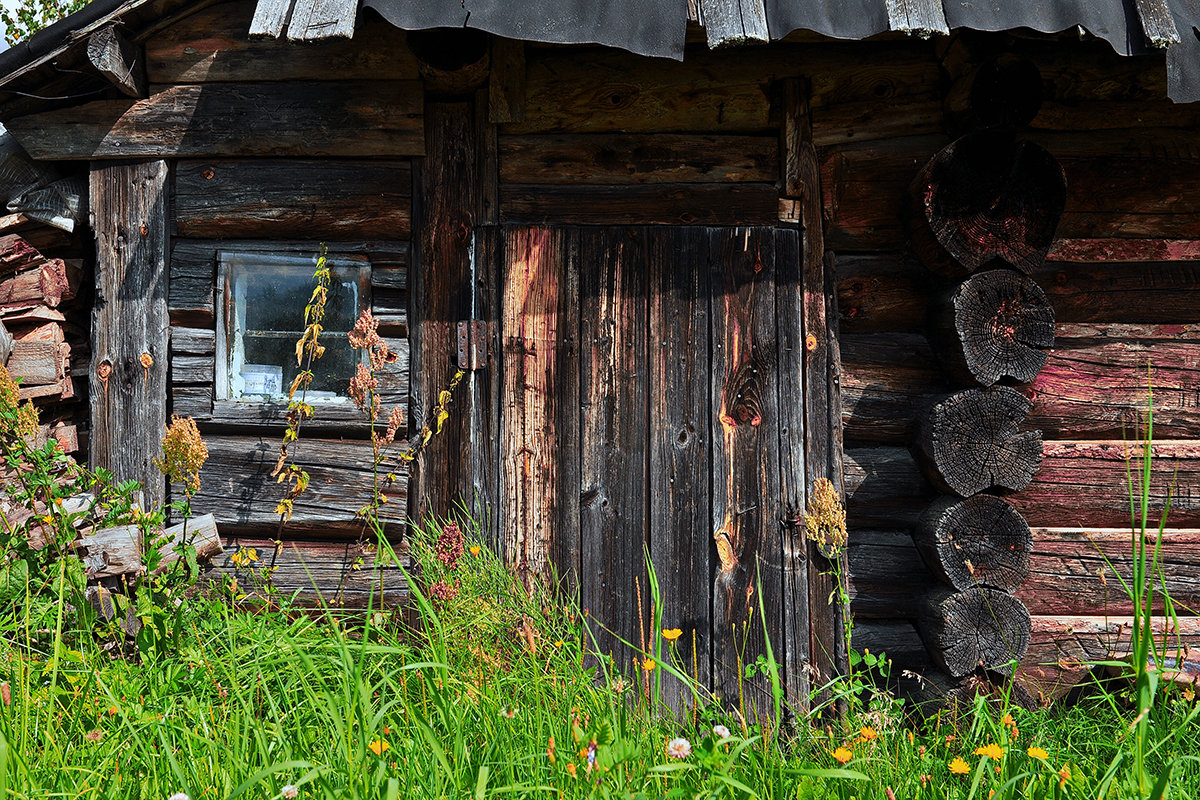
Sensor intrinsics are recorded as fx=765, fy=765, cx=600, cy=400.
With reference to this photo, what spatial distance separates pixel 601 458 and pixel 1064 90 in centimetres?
243

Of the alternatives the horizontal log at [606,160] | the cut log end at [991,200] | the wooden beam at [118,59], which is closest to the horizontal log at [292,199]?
the wooden beam at [118,59]

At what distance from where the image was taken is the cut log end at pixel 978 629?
287 cm

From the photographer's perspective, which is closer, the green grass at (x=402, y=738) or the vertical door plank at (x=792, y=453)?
the green grass at (x=402, y=738)

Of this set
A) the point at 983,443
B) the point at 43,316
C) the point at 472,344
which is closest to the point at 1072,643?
the point at 983,443

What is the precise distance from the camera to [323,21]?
97.4 inches

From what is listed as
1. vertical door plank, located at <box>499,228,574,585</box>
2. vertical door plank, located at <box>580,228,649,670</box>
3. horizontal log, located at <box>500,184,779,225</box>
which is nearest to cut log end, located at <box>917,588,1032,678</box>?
vertical door plank, located at <box>580,228,649,670</box>

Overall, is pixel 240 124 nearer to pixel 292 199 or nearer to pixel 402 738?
pixel 292 199

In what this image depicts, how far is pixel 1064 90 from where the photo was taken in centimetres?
314

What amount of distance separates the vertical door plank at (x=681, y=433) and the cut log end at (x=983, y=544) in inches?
35.1

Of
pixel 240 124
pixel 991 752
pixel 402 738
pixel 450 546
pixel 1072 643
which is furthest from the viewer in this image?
pixel 1072 643

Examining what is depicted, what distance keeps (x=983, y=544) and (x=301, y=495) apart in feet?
8.63

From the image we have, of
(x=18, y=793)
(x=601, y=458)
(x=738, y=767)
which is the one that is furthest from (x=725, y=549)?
(x=18, y=793)

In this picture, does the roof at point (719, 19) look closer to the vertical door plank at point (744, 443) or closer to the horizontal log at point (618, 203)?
the horizontal log at point (618, 203)

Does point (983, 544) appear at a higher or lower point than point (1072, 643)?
higher
